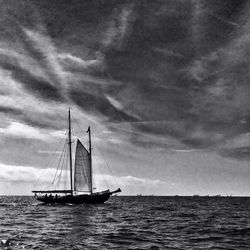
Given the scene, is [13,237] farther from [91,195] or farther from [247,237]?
[91,195]

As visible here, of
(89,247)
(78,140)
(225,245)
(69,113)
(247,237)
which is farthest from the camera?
(69,113)

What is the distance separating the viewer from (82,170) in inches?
3944

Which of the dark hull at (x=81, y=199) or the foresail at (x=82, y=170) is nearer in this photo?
the foresail at (x=82, y=170)

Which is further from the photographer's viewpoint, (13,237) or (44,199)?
(44,199)

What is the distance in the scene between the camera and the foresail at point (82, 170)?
99169mm

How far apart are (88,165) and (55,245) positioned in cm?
7809

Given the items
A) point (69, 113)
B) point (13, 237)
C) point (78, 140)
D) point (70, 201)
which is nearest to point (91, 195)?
point (70, 201)

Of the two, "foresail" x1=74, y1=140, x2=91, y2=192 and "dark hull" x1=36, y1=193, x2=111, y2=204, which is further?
"dark hull" x1=36, y1=193, x2=111, y2=204

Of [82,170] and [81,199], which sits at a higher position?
[82,170]

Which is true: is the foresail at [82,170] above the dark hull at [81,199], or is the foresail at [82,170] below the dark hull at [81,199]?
above

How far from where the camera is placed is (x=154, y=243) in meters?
26.2

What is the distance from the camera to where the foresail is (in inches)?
3904

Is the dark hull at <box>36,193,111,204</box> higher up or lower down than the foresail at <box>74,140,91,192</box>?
lower down

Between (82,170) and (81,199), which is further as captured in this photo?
(82,170)
